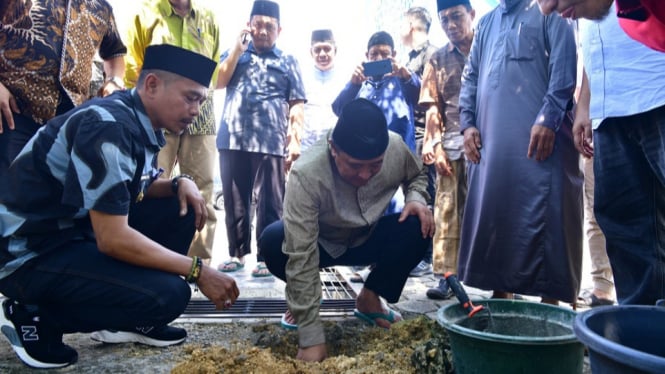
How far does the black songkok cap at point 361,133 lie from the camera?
2.17 m

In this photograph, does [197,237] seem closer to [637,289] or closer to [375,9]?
[637,289]

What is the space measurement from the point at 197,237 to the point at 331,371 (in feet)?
6.70

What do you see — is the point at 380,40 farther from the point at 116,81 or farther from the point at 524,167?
the point at 116,81

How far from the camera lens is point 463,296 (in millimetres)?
1741

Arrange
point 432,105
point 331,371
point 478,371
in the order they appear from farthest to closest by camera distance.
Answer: point 432,105, point 331,371, point 478,371

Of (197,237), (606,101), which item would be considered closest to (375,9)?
(197,237)

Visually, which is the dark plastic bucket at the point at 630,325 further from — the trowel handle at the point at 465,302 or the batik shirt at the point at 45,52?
the batik shirt at the point at 45,52

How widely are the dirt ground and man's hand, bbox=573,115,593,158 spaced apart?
3.57 ft

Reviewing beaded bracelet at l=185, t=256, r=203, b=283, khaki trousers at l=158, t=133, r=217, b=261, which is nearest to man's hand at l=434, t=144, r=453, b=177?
khaki trousers at l=158, t=133, r=217, b=261

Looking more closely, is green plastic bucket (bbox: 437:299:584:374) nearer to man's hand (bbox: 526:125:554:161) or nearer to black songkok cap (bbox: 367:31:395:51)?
man's hand (bbox: 526:125:554:161)

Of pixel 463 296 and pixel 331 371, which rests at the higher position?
pixel 463 296

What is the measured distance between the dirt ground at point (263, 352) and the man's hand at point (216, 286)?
0.79ft

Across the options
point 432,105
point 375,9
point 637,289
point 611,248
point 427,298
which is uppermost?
point 375,9

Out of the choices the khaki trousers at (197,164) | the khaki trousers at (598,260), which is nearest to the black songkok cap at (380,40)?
the khaki trousers at (197,164)
